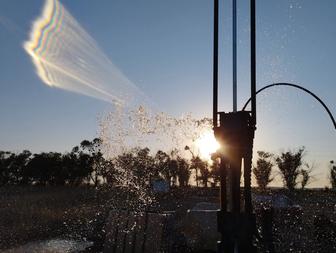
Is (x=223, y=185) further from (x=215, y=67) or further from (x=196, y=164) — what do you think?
(x=196, y=164)

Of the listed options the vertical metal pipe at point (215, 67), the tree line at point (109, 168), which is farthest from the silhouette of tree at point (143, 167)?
the vertical metal pipe at point (215, 67)

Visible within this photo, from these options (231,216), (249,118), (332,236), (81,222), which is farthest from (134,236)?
(81,222)

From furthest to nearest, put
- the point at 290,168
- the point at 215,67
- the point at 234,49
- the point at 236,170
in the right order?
the point at 290,168, the point at 215,67, the point at 234,49, the point at 236,170

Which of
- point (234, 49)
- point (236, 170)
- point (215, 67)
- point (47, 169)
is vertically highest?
point (47, 169)

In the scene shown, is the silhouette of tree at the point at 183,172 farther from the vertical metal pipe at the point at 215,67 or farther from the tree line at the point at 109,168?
the vertical metal pipe at the point at 215,67

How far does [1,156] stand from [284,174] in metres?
51.7

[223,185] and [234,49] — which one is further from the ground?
[234,49]

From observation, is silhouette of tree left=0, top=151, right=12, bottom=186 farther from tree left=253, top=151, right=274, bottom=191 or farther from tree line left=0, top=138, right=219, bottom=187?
tree left=253, top=151, right=274, bottom=191

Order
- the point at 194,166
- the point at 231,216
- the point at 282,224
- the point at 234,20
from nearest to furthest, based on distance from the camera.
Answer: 1. the point at 231,216
2. the point at 234,20
3. the point at 282,224
4. the point at 194,166

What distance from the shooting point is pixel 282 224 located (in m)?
17.5

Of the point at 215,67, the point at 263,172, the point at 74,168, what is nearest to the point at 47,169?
the point at 74,168

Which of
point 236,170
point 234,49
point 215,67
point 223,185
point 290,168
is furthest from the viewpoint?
point 290,168

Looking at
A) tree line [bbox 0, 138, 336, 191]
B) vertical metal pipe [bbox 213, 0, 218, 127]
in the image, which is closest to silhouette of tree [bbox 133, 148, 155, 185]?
tree line [bbox 0, 138, 336, 191]

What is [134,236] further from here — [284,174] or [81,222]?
[284,174]
